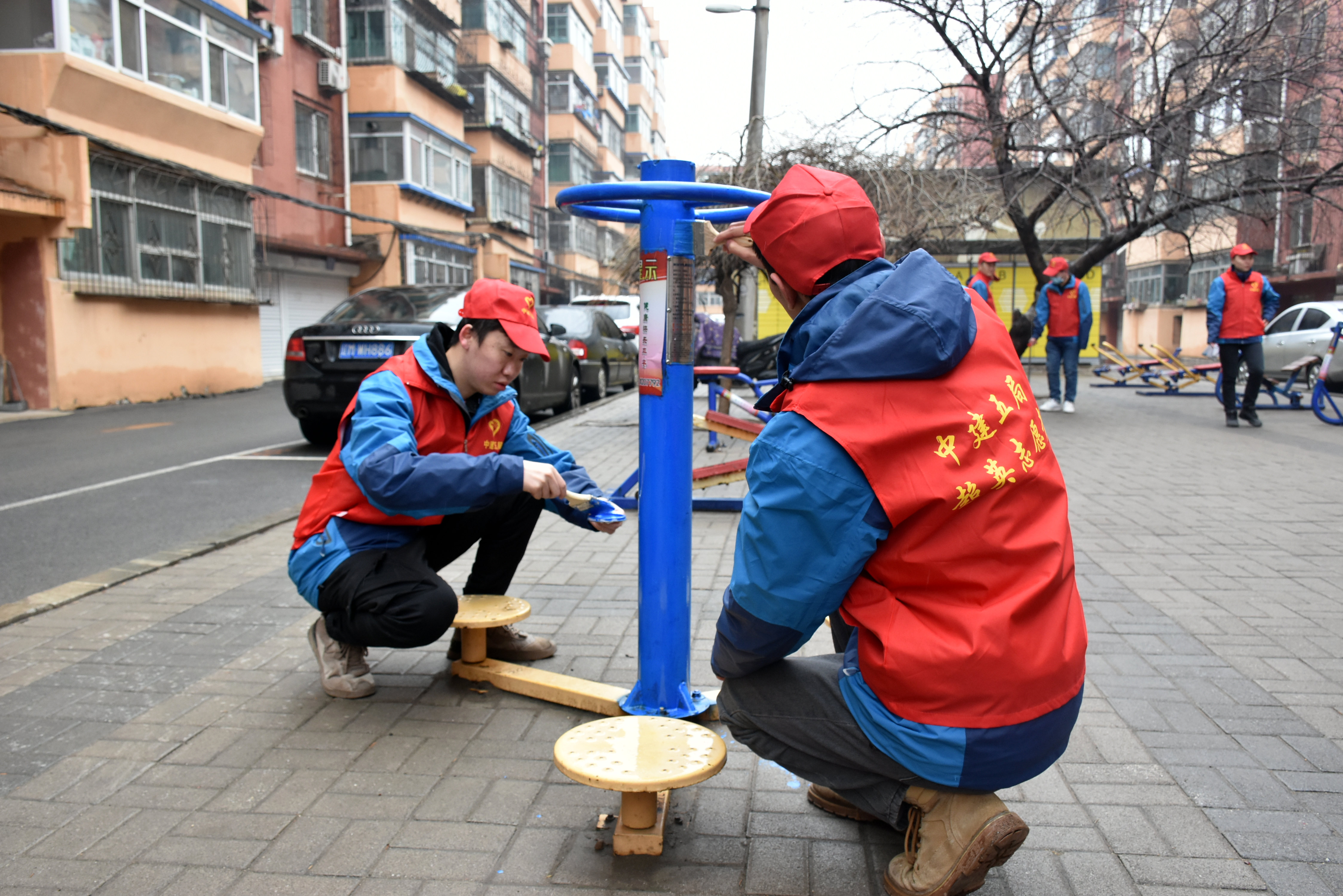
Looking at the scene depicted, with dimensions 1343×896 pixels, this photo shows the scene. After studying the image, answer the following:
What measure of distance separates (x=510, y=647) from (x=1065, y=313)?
10026 mm

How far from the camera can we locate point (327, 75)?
2342 cm

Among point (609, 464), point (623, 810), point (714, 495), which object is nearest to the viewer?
point (623, 810)

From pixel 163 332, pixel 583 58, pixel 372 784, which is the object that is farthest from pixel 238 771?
pixel 583 58

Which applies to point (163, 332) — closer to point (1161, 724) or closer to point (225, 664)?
point (225, 664)

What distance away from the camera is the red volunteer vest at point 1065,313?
459 inches

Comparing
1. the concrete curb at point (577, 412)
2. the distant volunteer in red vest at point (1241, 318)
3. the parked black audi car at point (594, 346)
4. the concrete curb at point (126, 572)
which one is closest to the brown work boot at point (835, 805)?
the concrete curb at point (126, 572)

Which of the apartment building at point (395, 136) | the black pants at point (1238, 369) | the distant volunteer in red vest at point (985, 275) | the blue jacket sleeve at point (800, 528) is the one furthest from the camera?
the apartment building at point (395, 136)

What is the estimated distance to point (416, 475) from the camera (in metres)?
2.73

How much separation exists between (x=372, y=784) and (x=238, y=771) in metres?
0.40

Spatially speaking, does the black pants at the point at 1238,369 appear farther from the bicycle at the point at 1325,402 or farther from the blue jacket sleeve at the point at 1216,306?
the bicycle at the point at 1325,402

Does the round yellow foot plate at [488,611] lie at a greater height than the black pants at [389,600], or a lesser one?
lesser

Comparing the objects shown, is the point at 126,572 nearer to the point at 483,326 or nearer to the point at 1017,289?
the point at 483,326

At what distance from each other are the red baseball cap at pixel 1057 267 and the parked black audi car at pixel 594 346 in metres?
5.39

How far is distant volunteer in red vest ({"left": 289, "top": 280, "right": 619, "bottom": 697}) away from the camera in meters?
2.78
